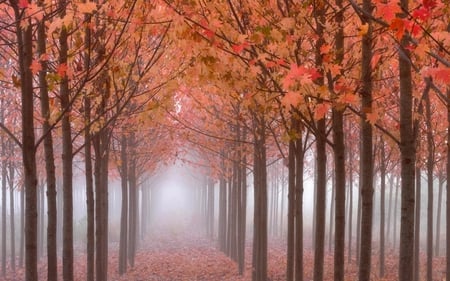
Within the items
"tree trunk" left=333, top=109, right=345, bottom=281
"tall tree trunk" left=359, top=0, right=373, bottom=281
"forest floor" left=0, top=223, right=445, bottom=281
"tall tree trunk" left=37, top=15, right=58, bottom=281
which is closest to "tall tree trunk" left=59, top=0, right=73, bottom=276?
"tall tree trunk" left=37, top=15, right=58, bottom=281

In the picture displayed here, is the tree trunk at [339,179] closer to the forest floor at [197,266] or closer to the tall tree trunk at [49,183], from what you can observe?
the tall tree trunk at [49,183]

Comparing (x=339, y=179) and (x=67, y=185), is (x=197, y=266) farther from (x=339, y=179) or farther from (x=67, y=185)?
(x=339, y=179)

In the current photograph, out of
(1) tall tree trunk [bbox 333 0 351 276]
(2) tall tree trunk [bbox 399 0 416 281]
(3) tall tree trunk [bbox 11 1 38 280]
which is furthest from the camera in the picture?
(1) tall tree trunk [bbox 333 0 351 276]

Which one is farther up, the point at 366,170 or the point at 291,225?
the point at 366,170

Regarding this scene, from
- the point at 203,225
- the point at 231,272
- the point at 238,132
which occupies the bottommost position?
the point at 203,225

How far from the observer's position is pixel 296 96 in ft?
11.6

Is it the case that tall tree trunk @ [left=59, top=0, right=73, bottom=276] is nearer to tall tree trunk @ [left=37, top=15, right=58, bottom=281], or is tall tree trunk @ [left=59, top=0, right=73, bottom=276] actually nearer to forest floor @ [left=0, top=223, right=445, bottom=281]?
tall tree trunk @ [left=37, top=15, right=58, bottom=281]

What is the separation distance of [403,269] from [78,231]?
85.2ft

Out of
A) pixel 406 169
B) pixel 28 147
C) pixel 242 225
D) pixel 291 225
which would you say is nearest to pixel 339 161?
pixel 406 169

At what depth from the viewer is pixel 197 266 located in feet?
52.7

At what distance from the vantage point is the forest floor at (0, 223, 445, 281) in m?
14.2

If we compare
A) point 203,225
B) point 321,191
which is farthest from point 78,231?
point 321,191

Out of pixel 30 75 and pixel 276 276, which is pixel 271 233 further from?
pixel 30 75

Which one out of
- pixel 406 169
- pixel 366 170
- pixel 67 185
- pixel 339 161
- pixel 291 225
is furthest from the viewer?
Result: pixel 291 225
